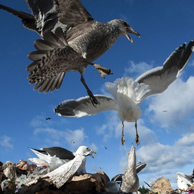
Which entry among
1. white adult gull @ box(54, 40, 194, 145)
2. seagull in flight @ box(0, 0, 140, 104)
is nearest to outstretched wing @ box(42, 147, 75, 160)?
seagull in flight @ box(0, 0, 140, 104)

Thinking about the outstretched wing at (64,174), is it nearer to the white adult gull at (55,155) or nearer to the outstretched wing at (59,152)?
the white adult gull at (55,155)

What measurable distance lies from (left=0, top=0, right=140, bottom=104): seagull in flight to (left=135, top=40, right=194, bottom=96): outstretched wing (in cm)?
96

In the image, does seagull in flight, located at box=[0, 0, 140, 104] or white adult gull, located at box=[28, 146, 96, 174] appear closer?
seagull in flight, located at box=[0, 0, 140, 104]

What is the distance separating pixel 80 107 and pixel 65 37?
2.35m

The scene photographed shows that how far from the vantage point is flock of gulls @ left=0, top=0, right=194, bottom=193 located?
3.49m

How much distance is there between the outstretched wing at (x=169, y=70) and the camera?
17.6 ft

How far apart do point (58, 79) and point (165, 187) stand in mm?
2496

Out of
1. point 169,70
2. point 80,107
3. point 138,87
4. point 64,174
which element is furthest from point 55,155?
point 169,70

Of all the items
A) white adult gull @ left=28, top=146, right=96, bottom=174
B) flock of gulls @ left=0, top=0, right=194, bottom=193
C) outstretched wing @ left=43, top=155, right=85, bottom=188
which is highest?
flock of gulls @ left=0, top=0, right=194, bottom=193

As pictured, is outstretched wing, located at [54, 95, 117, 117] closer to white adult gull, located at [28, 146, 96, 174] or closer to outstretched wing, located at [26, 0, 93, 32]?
outstretched wing, located at [26, 0, 93, 32]

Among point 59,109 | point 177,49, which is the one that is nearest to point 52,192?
point 59,109

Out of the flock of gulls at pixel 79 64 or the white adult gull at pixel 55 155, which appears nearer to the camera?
the flock of gulls at pixel 79 64

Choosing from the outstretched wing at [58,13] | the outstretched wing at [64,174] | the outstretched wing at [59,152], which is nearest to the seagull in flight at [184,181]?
the outstretched wing at [59,152]

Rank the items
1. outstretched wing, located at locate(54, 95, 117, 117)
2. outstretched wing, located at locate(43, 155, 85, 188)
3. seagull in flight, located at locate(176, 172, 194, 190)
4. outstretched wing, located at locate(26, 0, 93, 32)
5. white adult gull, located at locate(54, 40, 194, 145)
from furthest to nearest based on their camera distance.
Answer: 1. seagull in flight, located at locate(176, 172, 194, 190)
2. outstretched wing, located at locate(54, 95, 117, 117)
3. white adult gull, located at locate(54, 40, 194, 145)
4. outstretched wing, located at locate(26, 0, 93, 32)
5. outstretched wing, located at locate(43, 155, 85, 188)
